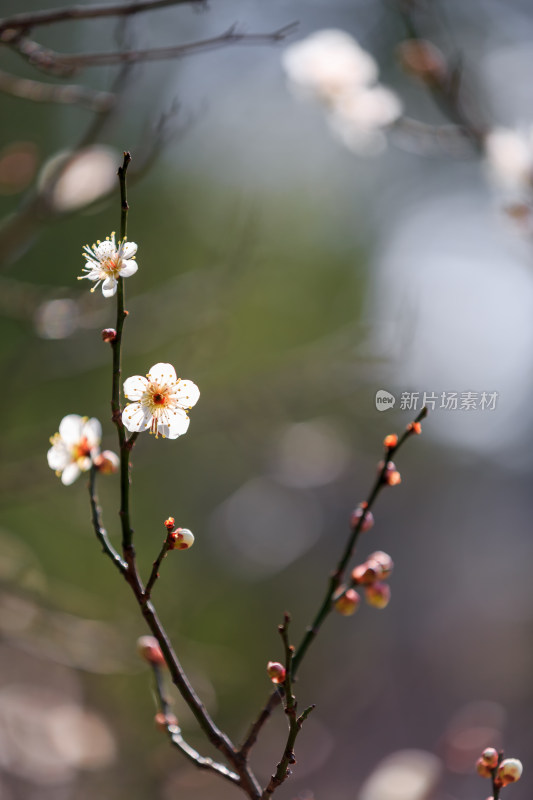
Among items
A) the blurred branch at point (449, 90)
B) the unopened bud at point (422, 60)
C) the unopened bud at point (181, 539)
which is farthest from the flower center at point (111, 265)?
the unopened bud at point (422, 60)

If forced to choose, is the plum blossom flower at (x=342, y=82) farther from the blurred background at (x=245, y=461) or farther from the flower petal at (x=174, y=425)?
the flower petal at (x=174, y=425)

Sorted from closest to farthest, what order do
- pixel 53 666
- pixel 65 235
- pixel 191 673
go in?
1. pixel 191 673
2. pixel 53 666
3. pixel 65 235

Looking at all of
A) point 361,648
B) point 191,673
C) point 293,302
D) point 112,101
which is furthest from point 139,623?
point 293,302

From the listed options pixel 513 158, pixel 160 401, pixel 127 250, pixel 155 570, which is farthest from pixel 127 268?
pixel 513 158

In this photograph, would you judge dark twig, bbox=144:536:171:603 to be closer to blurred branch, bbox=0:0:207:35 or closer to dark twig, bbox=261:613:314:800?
dark twig, bbox=261:613:314:800

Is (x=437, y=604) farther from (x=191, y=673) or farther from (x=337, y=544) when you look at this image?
(x=191, y=673)

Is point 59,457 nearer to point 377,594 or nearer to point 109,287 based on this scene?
point 109,287
